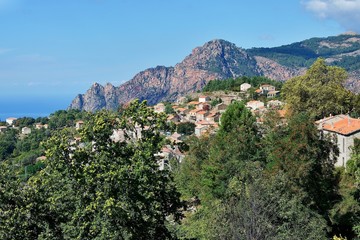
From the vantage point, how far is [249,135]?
2934cm

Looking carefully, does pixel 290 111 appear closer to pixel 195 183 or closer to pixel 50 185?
pixel 195 183

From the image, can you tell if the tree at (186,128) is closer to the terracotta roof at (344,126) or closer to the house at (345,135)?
the terracotta roof at (344,126)

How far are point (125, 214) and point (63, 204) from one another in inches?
87.8

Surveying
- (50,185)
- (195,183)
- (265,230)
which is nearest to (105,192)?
(50,185)

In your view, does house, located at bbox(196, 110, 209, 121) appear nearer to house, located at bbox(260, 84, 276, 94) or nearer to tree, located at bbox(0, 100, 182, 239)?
house, located at bbox(260, 84, 276, 94)

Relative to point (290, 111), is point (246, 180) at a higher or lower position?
lower

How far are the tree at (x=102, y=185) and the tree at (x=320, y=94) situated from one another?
27.9m

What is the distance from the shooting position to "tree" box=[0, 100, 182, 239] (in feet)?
45.1

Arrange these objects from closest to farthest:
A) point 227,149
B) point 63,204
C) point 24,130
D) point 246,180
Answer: point 63,204 → point 246,180 → point 227,149 → point 24,130

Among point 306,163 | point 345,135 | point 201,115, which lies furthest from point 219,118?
point 306,163


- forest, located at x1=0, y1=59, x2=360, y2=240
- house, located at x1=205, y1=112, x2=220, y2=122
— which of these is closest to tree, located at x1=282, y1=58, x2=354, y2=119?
forest, located at x1=0, y1=59, x2=360, y2=240

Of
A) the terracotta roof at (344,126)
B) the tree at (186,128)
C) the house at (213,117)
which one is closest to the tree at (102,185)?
the terracotta roof at (344,126)

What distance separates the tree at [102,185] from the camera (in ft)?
45.1

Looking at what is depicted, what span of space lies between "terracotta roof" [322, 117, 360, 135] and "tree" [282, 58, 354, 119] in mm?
3736
